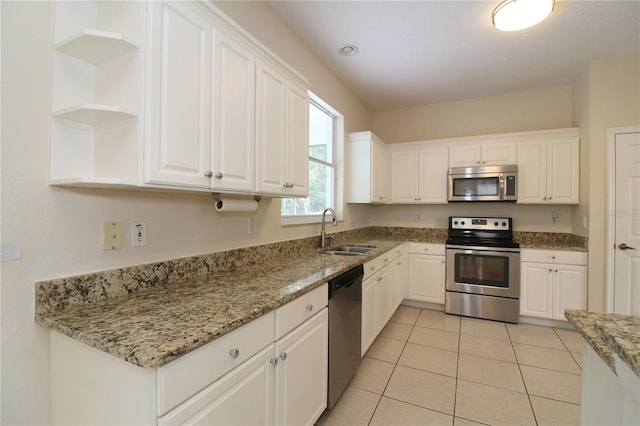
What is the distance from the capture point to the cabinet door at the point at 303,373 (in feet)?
4.43

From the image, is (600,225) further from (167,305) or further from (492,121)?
(167,305)

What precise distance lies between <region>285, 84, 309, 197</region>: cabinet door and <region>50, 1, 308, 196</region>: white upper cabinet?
1.64 ft

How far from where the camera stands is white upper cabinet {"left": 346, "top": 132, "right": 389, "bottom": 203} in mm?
3609

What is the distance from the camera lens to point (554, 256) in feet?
10.5

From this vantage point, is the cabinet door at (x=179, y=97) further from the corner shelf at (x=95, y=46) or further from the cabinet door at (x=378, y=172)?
the cabinet door at (x=378, y=172)

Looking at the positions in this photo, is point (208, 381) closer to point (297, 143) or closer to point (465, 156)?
point (297, 143)

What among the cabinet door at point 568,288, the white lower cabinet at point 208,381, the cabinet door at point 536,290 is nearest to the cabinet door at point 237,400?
the white lower cabinet at point 208,381

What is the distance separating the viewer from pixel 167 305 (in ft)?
3.93

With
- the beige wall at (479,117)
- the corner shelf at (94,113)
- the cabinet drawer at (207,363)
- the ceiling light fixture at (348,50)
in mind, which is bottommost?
the cabinet drawer at (207,363)

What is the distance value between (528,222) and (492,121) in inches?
55.3

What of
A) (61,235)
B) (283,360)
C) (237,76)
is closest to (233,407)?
(283,360)

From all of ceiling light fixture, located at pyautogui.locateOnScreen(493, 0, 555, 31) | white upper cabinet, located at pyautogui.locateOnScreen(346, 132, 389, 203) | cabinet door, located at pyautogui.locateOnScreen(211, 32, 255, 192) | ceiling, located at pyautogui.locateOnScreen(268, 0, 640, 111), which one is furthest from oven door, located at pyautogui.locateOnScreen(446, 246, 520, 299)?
cabinet door, located at pyautogui.locateOnScreen(211, 32, 255, 192)

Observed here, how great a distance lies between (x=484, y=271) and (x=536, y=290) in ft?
1.78

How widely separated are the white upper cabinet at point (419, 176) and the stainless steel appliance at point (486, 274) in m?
0.67
